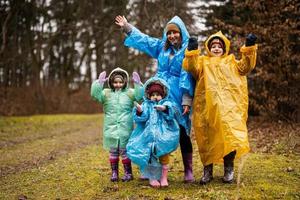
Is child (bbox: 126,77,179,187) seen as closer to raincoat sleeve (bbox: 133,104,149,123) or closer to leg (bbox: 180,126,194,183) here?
raincoat sleeve (bbox: 133,104,149,123)

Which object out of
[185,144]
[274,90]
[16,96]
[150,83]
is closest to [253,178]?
[185,144]

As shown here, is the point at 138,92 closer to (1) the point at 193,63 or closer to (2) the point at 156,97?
(2) the point at 156,97

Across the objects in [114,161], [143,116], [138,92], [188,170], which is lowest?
[188,170]

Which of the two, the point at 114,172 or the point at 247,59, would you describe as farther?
the point at 114,172

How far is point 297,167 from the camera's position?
666 centimetres

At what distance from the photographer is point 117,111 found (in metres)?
6.16

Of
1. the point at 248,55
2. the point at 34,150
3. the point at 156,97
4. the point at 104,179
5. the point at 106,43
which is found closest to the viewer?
the point at 248,55

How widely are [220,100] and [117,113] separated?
155 centimetres

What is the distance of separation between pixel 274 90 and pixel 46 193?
8821 millimetres

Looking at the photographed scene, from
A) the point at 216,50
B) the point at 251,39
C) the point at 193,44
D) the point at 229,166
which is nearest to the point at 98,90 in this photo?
the point at 193,44

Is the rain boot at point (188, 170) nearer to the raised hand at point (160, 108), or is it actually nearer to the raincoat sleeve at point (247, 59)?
the raised hand at point (160, 108)

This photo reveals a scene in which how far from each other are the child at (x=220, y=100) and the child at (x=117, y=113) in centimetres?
99

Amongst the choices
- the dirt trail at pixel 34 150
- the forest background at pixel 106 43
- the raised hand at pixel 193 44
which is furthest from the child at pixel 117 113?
the forest background at pixel 106 43

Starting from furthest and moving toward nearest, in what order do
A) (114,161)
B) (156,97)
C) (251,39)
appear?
(114,161), (156,97), (251,39)
